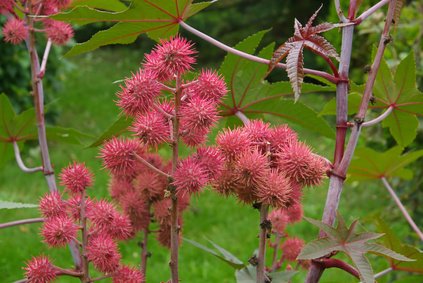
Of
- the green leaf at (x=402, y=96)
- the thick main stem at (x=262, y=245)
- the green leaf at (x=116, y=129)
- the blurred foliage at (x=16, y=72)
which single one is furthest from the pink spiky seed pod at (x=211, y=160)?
the blurred foliage at (x=16, y=72)

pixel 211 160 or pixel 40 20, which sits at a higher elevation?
pixel 40 20

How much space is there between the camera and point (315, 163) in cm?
104

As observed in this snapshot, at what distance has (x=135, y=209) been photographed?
4.28ft

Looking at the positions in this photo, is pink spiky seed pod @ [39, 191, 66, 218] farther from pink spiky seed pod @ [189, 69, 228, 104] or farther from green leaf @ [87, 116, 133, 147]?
pink spiky seed pod @ [189, 69, 228, 104]

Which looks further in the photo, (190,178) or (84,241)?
(84,241)

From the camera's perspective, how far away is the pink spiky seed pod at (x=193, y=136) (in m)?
1.01

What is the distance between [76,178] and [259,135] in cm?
36

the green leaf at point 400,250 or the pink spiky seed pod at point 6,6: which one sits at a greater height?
the pink spiky seed pod at point 6,6

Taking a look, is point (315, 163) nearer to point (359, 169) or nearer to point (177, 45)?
point (177, 45)

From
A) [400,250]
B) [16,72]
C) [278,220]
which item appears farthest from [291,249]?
[16,72]

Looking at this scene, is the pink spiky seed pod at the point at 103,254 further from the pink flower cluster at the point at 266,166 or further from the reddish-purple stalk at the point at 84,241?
the pink flower cluster at the point at 266,166

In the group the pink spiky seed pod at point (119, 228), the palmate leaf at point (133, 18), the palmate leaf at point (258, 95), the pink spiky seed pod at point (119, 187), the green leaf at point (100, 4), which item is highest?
the green leaf at point (100, 4)

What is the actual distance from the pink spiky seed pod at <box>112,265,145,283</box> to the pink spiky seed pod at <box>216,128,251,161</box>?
279mm

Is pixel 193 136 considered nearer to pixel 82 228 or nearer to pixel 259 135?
pixel 259 135
